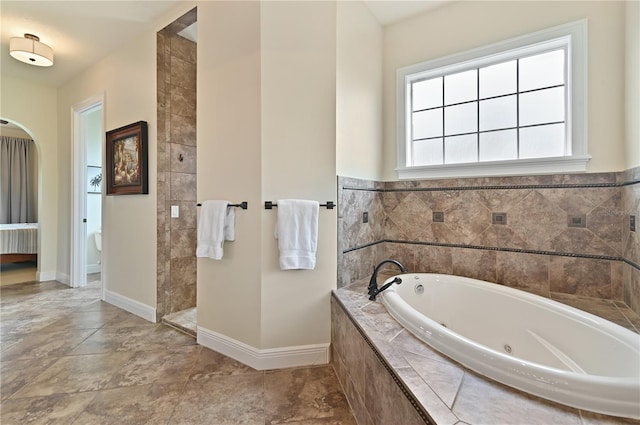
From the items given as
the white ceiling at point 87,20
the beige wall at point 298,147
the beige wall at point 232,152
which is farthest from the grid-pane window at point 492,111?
the beige wall at point 232,152

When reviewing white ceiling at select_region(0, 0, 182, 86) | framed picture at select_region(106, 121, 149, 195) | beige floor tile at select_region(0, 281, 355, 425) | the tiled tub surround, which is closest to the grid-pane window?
the tiled tub surround

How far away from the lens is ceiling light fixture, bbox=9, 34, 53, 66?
2.66 m

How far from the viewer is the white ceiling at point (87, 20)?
2.32 meters

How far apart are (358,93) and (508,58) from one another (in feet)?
3.75

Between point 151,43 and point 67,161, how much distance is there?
234 cm

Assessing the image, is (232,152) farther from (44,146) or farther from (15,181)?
(15,181)

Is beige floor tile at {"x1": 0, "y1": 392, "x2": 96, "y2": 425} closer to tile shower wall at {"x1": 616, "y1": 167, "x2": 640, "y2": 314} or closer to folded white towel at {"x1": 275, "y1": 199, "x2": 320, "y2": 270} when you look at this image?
folded white towel at {"x1": 275, "y1": 199, "x2": 320, "y2": 270}

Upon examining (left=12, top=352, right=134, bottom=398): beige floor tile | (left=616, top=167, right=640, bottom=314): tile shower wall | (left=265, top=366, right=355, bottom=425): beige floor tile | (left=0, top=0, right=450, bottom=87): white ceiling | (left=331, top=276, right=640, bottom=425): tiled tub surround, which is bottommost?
(left=265, top=366, right=355, bottom=425): beige floor tile

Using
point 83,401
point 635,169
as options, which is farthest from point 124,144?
point 635,169

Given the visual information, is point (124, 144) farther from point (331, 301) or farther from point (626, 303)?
point (626, 303)

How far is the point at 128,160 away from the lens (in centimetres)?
278

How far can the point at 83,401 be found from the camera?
1.51 m

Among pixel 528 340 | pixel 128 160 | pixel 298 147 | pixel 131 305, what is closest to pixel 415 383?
pixel 528 340

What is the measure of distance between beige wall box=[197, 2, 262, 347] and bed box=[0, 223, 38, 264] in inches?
175
